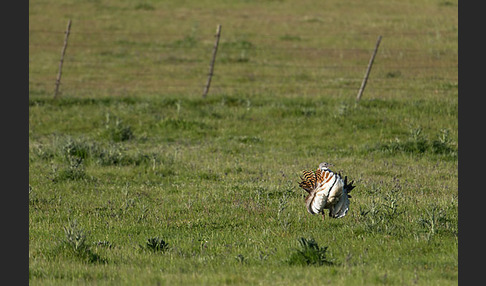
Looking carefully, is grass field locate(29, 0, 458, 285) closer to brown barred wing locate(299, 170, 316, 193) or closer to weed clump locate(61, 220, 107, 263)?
weed clump locate(61, 220, 107, 263)

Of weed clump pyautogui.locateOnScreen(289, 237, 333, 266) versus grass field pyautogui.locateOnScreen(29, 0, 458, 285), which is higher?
weed clump pyautogui.locateOnScreen(289, 237, 333, 266)

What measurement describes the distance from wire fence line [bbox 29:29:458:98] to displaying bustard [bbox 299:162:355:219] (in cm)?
1523

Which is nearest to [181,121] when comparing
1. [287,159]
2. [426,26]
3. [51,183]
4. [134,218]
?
[287,159]

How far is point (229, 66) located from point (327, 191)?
2167 cm

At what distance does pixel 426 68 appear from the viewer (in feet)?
88.3

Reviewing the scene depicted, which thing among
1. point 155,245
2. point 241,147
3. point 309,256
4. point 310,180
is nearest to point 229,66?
point 241,147

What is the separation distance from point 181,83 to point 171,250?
1876 centimetres

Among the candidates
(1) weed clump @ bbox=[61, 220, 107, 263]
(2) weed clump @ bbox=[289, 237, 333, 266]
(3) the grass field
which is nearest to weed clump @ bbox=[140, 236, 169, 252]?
(3) the grass field

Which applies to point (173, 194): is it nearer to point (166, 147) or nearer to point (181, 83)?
point (166, 147)

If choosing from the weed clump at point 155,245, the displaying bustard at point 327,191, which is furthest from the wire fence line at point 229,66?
the weed clump at point 155,245

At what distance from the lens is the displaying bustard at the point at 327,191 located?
8102 millimetres

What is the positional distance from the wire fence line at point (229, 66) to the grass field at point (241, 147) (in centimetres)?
13

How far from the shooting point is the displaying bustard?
8.10 metres

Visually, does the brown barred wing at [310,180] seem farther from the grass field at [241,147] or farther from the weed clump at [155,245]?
the weed clump at [155,245]
